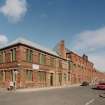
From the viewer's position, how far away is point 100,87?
40.8 metres

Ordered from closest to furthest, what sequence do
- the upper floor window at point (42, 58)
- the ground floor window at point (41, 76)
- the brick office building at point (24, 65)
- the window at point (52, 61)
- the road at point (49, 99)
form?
the road at point (49, 99), the brick office building at point (24, 65), the ground floor window at point (41, 76), the upper floor window at point (42, 58), the window at point (52, 61)

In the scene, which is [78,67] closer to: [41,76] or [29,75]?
[41,76]

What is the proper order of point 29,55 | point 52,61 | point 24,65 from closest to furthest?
point 24,65, point 29,55, point 52,61

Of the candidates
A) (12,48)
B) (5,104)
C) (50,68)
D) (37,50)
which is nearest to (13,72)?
(12,48)

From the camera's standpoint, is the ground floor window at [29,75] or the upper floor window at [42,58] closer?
the ground floor window at [29,75]

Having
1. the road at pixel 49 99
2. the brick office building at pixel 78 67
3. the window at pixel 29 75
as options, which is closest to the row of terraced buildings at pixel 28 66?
the window at pixel 29 75

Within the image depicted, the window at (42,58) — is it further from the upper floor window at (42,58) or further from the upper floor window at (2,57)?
the upper floor window at (2,57)

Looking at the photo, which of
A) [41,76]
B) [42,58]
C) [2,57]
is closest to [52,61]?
[42,58]

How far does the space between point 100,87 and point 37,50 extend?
13.7m

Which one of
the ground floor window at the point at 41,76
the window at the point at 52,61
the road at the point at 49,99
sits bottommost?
the road at the point at 49,99

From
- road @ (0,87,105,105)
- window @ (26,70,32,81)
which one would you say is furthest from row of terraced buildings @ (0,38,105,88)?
road @ (0,87,105,105)

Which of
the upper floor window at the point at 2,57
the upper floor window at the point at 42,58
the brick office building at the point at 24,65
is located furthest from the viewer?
the upper floor window at the point at 42,58

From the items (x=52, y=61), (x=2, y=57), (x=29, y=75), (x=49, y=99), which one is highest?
(x=2, y=57)

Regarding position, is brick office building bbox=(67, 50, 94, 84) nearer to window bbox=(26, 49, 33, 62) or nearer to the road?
window bbox=(26, 49, 33, 62)
